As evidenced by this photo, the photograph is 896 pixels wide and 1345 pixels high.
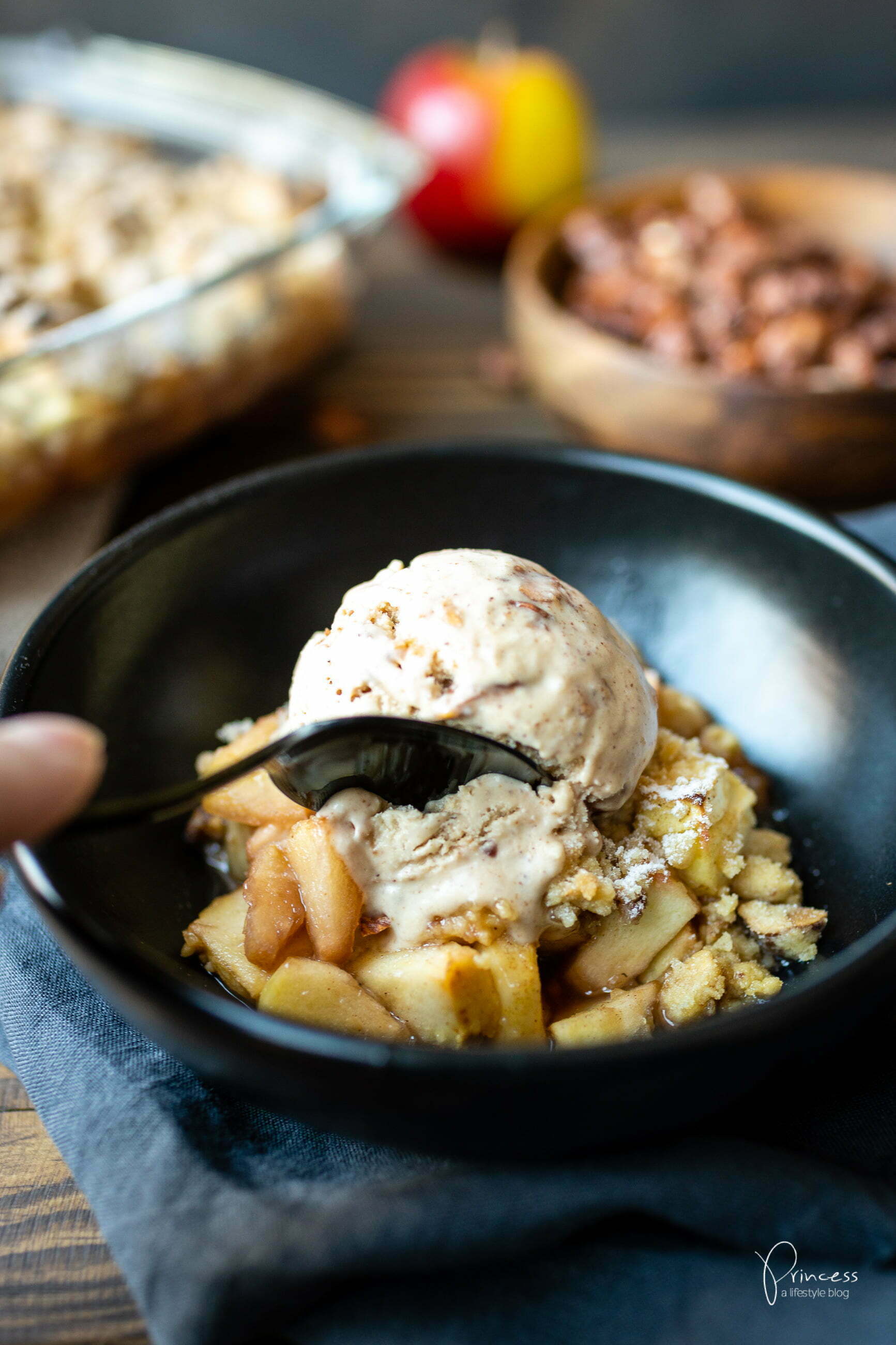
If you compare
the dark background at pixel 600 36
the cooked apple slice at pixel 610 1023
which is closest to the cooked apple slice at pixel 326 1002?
the cooked apple slice at pixel 610 1023

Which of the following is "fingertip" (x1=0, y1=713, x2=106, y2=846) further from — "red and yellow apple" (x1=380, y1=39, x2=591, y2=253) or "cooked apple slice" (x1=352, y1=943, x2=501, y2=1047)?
"red and yellow apple" (x1=380, y1=39, x2=591, y2=253)

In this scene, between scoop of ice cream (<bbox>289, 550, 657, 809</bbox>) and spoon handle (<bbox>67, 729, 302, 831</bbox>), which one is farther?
scoop of ice cream (<bbox>289, 550, 657, 809</bbox>)

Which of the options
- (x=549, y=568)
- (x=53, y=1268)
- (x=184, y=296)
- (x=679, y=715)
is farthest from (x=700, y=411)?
(x=53, y=1268)

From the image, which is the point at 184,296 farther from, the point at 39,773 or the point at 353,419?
the point at 39,773

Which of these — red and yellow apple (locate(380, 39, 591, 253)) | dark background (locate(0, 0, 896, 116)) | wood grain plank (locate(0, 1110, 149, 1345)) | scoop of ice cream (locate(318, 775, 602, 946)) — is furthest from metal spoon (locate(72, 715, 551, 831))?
dark background (locate(0, 0, 896, 116))

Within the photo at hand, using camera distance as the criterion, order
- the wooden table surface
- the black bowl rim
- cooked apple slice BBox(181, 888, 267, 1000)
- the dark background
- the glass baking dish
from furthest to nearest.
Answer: the dark background, the glass baking dish, cooked apple slice BBox(181, 888, 267, 1000), the wooden table surface, the black bowl rim

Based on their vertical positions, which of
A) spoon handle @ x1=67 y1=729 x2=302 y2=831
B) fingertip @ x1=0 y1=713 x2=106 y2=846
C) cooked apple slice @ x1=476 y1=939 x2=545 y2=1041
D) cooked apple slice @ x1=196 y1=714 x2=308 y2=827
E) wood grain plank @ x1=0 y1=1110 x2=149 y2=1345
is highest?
fingertip @ x1=0 y1=713 x2=106 y2=846

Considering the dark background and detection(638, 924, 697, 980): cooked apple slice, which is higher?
the dark background
